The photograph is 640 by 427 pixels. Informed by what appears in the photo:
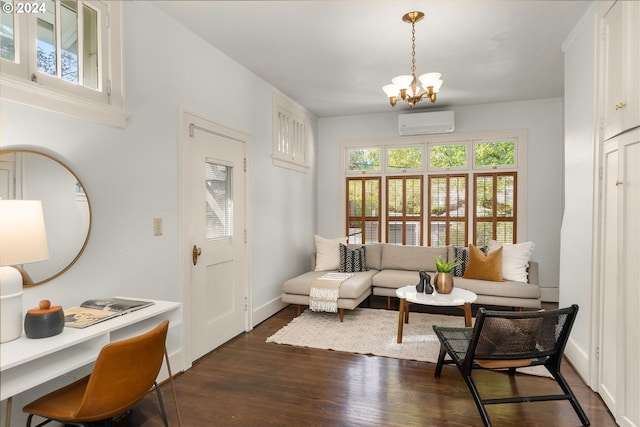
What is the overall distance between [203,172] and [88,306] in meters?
1.48

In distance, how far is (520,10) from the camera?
2785 mm

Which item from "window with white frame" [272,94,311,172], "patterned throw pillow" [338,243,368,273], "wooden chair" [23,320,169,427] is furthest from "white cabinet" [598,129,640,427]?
"window with white frame" [272,94,311,172]

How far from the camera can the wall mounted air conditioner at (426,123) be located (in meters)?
5.23

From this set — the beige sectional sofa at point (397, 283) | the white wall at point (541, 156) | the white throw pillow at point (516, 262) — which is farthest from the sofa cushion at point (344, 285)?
the white wall at point (541, 156)

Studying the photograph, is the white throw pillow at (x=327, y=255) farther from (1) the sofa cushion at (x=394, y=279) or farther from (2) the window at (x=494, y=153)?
(2) the window at (x=494, y=153)

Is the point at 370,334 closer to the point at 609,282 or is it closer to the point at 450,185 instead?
the point at 609,282

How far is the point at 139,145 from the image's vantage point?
2.58 metres

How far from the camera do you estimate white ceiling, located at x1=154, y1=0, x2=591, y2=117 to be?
2.74 metres

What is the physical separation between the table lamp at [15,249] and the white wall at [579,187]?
331 cm

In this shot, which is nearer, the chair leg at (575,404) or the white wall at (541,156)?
the chair leg at (575,404)

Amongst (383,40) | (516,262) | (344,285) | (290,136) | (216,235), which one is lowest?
(344,285)

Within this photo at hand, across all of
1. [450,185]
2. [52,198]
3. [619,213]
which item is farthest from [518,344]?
[450,185]

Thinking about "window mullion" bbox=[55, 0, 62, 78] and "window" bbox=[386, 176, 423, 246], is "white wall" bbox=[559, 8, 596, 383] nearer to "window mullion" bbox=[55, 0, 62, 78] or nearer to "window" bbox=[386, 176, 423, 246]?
"window" bbox=[386, 176, 423, 246]

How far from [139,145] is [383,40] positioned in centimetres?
220
